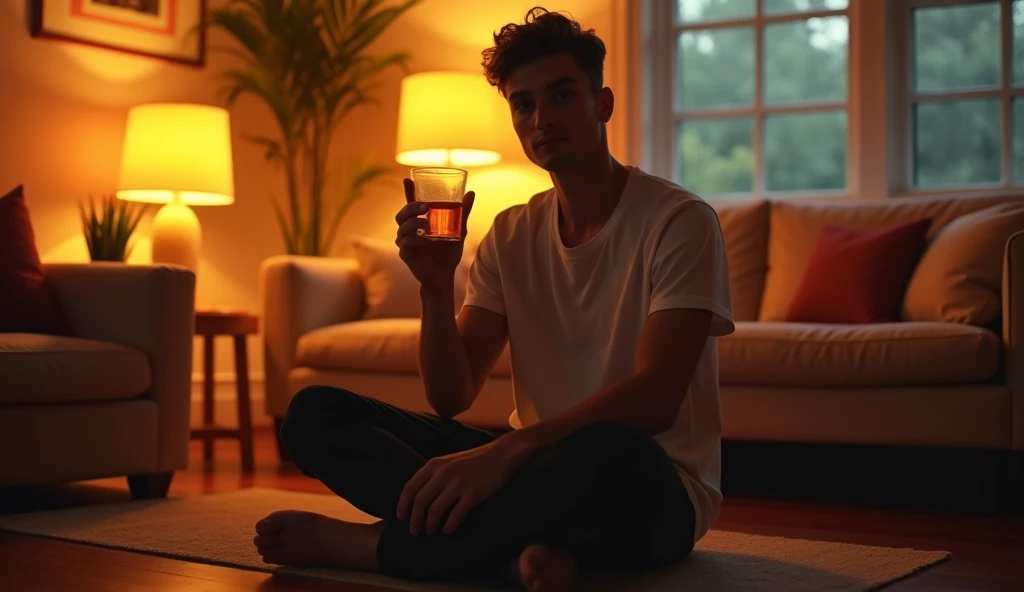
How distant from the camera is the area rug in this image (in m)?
1.84

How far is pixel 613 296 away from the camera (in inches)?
74.4

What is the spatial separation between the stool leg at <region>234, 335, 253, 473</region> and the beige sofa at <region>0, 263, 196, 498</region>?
2.07 feet

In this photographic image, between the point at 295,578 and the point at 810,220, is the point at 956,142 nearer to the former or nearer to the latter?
the point at 810,220

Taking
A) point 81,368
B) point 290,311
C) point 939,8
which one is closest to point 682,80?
point 939,8

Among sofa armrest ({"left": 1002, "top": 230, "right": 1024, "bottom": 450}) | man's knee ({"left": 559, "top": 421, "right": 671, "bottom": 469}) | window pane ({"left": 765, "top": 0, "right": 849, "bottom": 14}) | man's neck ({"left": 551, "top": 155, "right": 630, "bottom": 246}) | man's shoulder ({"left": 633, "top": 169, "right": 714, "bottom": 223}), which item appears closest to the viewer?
man's knee ({"left": 559, "top": 421, "right": 671, "bottom": 469})

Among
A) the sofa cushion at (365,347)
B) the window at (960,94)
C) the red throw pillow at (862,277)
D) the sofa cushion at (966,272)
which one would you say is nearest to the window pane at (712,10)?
the window at (960,94)

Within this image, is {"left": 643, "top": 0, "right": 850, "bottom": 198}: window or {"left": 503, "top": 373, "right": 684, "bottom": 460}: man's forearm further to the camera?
{"left": 643, "top": 0, "right": 850, "bottom": 198}: window

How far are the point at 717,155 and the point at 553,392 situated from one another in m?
2.72

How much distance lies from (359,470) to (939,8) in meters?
3.08

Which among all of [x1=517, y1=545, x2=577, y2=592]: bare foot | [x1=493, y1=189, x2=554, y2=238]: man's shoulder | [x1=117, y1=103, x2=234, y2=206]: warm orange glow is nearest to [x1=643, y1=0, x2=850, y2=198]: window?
[x1=117, y1=103, x2=234, y2=206]: warm orange glow

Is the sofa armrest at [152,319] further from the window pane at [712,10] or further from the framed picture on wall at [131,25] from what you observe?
the window pane at [712,10]

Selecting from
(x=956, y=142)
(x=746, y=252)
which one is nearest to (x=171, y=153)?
(x=746, y=252)

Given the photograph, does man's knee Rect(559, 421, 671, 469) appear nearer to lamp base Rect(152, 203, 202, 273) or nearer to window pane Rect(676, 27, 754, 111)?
lamp base Rect(152, 203, 202, 273)

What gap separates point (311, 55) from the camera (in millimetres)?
4516
